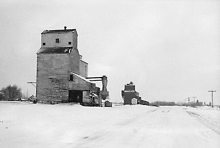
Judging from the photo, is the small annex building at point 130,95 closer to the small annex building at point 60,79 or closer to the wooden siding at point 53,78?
the small annex building at point 60,79

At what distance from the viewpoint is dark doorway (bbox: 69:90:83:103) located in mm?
40969

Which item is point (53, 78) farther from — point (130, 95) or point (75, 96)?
point (130, 95)

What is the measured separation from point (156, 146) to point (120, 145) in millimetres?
1158

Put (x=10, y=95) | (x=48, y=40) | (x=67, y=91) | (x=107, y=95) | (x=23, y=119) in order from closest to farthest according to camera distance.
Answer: (x=23, y=119) → (x=67, y=91) → (x=48, y=40) → (x=107, y=95) → (x=10, y=95)

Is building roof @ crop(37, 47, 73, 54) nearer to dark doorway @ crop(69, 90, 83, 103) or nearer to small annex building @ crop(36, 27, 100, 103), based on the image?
small annex building @ crop(36, 27, 100, 103)

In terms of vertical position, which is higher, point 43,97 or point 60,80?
point 60,80

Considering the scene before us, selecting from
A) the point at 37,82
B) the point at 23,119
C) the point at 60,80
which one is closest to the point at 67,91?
the point at 60,80

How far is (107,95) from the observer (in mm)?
46281

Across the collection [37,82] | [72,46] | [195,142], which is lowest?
[195,142]

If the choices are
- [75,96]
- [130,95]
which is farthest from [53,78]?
[130,95]

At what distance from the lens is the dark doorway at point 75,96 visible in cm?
4097

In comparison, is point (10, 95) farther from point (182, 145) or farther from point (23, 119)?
point (182, 145)

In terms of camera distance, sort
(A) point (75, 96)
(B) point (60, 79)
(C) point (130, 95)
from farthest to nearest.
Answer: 1. (C) point (130, 95)
2. (A) point (75, 96)
3. (B) point (60, 79)

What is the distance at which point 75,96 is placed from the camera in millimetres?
41250
